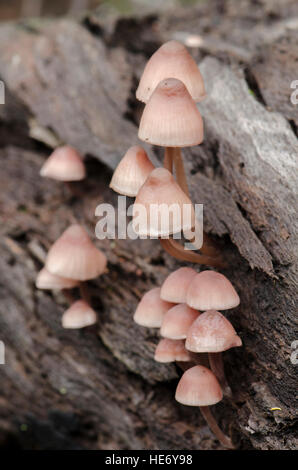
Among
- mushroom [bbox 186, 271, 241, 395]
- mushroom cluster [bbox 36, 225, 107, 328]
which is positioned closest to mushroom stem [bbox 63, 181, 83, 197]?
mushroom cluster [bbox 36, 225, 107, 328]

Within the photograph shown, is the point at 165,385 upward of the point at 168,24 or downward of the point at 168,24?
downward

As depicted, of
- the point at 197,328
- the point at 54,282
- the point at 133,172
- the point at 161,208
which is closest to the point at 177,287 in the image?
the point at 197,328

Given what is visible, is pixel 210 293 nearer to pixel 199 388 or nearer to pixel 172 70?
pixel 199 388

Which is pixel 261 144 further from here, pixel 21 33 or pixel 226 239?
pixel 21 33

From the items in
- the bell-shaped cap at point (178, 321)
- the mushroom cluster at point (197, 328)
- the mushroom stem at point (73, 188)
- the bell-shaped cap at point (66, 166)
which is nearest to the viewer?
the mushroom cluster at point (197, 328)

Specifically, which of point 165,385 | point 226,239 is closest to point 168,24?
point 226,239

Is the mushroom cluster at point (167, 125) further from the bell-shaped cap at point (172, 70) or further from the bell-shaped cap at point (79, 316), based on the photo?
the bell-shaped cap at point (79, 316)

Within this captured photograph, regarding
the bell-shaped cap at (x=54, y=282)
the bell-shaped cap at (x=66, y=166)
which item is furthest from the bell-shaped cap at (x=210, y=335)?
the bell-shaped cap at (x=66, y=166)
